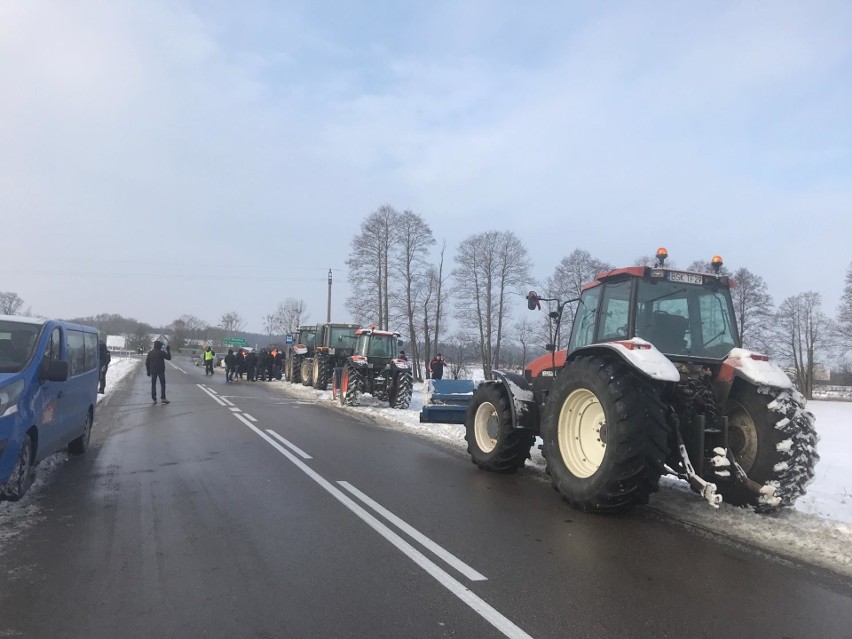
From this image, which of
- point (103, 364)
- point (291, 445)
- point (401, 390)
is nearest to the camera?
point (291, 445)

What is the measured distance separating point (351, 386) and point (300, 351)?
11922 millimetres

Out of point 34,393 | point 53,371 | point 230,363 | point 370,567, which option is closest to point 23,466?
point 34,393

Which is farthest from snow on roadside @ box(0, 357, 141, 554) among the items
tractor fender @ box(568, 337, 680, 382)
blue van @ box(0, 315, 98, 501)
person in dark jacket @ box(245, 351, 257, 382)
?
person in dark jacket @ box(245, 351, 257, 382)

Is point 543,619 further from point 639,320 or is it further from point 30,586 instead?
point 639,320

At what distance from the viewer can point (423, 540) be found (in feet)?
16.5

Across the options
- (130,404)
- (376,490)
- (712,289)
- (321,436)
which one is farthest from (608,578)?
(130,404)

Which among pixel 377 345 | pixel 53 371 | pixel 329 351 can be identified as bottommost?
pixel 53 371

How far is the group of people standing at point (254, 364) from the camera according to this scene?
31250 millimetres

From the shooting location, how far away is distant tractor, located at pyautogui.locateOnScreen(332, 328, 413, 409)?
688 inches

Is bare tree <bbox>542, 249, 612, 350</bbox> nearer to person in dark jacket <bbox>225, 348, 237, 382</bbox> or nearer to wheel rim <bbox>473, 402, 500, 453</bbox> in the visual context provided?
person in dark jacket <bbox>225, 348, 237, 382</bbox>

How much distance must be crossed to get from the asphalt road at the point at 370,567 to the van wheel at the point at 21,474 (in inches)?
9.8

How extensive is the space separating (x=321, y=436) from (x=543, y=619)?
8140 millimetres

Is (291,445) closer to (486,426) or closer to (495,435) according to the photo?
(486,426)

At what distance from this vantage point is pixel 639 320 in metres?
6.40
